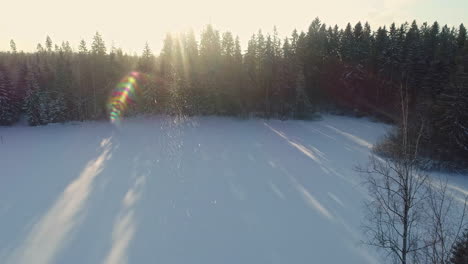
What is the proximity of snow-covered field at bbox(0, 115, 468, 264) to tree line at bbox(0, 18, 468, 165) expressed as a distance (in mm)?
9717

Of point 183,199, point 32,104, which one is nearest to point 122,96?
point 32,104

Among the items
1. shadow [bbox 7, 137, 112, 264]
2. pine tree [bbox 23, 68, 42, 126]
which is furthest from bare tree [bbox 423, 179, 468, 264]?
pine tree [bbox 23, 68, 42, 126]

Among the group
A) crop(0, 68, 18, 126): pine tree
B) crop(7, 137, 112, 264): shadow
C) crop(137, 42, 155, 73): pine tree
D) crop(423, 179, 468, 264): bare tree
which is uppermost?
crop(137, 42, 155, 73): pine tree

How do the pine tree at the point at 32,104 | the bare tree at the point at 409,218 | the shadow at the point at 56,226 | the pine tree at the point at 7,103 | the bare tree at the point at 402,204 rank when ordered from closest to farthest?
1. the bare tree at the point at 409,218
2. the bare tree at the point at 402,204
3. the shadow at the point at 56,226
4. the pine tree at the point at 7,103
5. the pine tree at the point at 32,104

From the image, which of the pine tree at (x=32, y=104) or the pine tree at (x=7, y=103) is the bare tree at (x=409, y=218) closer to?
the pine tree at (x=32, y=104)

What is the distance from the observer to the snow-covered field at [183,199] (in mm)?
11195

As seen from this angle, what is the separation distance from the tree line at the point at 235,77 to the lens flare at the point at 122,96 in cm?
97

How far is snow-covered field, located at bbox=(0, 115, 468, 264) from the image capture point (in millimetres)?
11195

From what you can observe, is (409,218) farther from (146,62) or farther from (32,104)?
(32,104)

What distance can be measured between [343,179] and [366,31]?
4332 centimetres

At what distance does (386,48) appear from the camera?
42.5 m

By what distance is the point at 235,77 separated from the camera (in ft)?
140

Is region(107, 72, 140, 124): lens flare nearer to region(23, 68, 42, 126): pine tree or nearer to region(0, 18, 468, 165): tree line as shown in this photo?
region(0, 18, 468, 165): tree line

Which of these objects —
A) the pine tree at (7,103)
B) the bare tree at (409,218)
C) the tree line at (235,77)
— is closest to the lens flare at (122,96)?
the tree line at (235,77)
